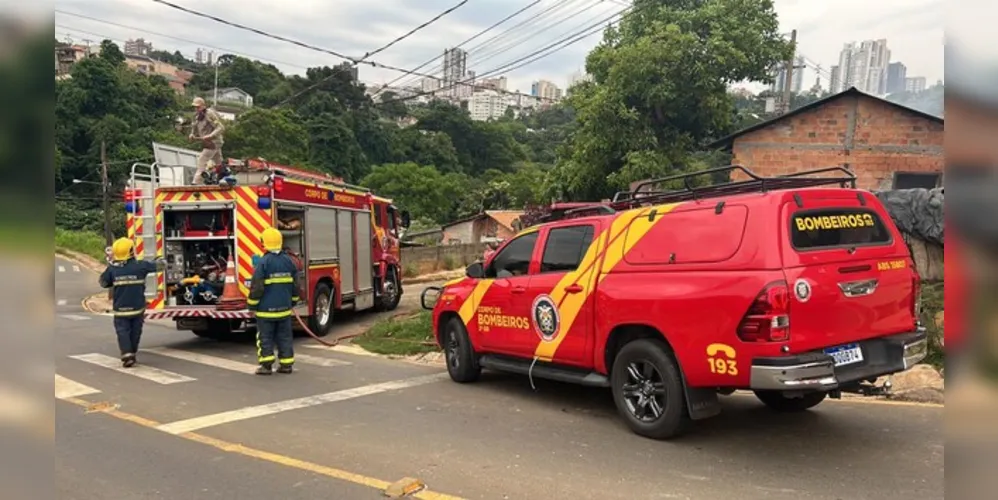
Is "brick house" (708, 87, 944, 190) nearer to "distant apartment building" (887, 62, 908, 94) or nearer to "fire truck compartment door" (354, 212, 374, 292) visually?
"fire truck compartment door" (354, 212, 374, 292)

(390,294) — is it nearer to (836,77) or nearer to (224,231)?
(224,231)

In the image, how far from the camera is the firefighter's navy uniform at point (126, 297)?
356 inches

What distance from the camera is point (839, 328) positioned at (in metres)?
4.77

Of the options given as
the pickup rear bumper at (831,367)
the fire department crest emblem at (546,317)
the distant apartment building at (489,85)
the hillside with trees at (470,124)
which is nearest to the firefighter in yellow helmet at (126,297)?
the hillside with trees at (470,124)

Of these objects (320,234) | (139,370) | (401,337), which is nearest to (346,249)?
(320,234)

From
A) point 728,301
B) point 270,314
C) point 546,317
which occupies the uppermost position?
point 728,301

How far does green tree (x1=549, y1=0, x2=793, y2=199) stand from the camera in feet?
59.6

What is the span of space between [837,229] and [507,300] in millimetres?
3255

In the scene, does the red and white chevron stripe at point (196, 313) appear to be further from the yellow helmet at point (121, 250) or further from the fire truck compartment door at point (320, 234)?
the fire truck compartment door at point (320, 234)

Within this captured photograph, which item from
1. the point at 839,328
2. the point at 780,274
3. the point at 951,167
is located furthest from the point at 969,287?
the point at 839,328

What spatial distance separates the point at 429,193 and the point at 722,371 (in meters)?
52.1

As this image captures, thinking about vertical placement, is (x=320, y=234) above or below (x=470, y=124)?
below

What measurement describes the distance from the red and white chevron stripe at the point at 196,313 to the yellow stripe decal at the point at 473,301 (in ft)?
12.9

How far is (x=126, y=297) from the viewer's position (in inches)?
358
